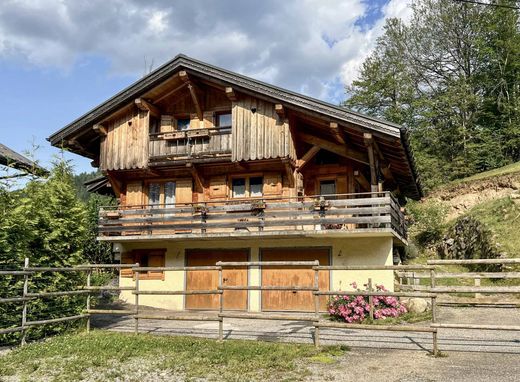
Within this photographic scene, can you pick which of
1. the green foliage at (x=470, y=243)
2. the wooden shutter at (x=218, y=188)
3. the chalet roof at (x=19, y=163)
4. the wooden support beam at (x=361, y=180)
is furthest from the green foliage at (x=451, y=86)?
the chalet roof at (x=19, y=163)

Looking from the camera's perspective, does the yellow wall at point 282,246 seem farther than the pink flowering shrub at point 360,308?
Yes

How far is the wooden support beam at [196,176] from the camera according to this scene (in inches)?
744

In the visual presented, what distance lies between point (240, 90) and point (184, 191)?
4867mm

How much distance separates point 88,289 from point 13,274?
243cm

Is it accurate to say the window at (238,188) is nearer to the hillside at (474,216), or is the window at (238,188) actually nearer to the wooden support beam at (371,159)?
the wooden support beam at (371,159)

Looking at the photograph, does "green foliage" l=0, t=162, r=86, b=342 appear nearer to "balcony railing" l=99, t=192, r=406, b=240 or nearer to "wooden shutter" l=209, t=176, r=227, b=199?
"balcony railing" l=99, t=192, r=406, b=240

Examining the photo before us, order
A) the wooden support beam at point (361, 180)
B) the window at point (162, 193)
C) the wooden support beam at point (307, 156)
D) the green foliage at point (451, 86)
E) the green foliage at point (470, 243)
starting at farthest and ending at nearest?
the green foliage at point (451, 86)
the green foliage at point (470, 243)
the window at point (162, 193)
the wooden support beam at point (361, 180)
the wooden support beam at point (307, 156)

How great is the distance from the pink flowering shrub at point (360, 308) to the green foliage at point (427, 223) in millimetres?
15498


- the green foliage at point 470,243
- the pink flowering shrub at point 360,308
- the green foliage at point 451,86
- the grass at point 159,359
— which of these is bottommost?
the grass at point 159,359

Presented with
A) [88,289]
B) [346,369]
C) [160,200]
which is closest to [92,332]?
[88,289]

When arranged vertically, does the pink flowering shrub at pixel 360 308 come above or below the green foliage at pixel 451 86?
below

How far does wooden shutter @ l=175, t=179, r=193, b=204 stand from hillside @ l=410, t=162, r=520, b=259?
1416cm

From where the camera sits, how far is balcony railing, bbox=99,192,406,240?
1600cm

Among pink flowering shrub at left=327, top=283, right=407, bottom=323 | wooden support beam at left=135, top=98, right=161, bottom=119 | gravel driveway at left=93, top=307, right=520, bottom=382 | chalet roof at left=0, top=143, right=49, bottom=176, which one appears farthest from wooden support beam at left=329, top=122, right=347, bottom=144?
chalet roof at left=0, top=143, right=49, bottom=176
